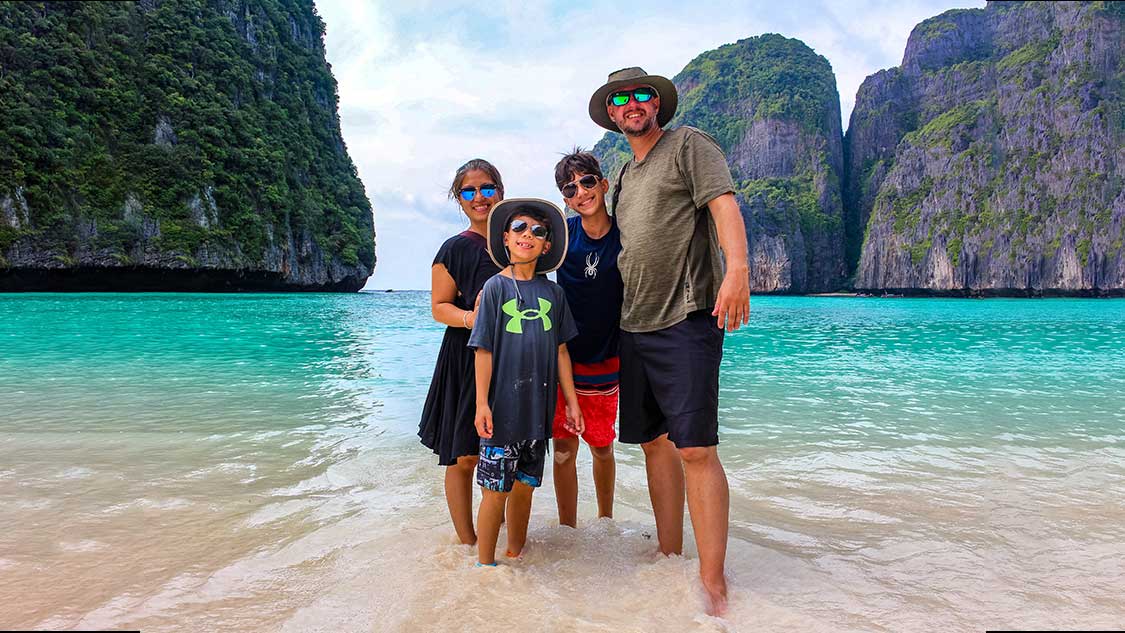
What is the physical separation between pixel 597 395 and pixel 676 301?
0.63 m

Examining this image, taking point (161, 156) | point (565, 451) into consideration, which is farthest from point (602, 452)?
point (161, 156)

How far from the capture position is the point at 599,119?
2.85 metres

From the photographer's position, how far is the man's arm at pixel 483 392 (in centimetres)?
231

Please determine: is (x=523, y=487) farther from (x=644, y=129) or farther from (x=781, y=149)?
(x=781, y=149)

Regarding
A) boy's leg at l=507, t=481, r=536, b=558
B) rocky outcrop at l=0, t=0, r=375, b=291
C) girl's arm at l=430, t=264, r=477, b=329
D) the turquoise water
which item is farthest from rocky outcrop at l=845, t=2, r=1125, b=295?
girl's arm at l=430, t=264, r=477, b=329

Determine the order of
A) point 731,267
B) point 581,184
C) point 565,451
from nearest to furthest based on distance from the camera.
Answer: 1. point 731,267
2. point 581,184
3. point 565,451

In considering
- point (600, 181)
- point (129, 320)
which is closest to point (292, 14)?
point (129, 320)

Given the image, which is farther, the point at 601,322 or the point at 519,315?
the point at 601,322

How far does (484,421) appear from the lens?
2314 millimetres

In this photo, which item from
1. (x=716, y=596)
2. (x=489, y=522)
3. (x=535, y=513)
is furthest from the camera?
(x=535, y=513)

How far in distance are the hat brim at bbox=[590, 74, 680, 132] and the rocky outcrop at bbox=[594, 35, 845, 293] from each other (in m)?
90.7

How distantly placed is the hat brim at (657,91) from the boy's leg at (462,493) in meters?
1.58

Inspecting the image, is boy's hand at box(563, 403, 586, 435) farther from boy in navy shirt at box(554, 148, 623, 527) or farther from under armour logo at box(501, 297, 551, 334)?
under armour logo at box(501, 297, 551, 334)

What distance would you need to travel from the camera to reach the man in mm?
2244
